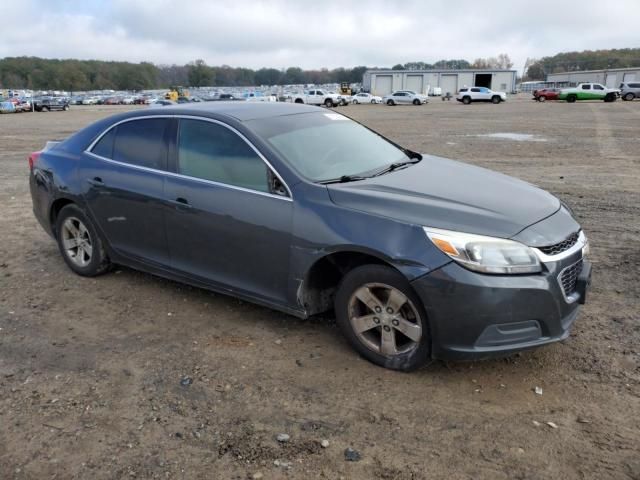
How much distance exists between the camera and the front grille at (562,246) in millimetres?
3242

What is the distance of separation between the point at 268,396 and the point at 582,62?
175659 mm

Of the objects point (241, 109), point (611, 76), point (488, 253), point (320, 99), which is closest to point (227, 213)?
point (241, 109)

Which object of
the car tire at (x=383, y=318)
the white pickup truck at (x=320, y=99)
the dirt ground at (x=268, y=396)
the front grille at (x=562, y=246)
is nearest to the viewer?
the dirt ground at (x=268, y=396)

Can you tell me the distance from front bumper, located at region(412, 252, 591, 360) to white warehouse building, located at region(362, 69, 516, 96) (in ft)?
307

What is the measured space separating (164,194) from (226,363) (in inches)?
57.0

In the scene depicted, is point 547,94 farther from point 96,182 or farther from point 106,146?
point 96,182

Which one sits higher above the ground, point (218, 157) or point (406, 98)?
point (218, 157)

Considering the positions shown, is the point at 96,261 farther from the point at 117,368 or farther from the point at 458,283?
the point at 458,283

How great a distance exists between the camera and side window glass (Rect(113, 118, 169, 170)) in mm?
4500

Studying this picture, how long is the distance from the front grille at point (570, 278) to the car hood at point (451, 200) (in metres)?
0.35

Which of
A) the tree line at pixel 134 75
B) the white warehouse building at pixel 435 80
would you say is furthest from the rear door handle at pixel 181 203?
the tree line at pixel 134 75

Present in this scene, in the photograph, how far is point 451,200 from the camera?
3527 millimetres

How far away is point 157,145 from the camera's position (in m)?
4.53

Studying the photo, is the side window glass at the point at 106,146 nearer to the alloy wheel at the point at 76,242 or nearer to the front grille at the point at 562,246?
the alloy wheel at the point at 76,242
